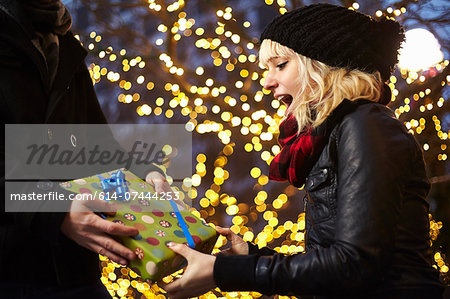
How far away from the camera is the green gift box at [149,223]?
921 millimetres

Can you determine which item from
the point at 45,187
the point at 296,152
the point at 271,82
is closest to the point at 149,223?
the point at 45,187

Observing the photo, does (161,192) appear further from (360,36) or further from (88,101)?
(360,36)

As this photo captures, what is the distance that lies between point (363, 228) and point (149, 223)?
0.51m

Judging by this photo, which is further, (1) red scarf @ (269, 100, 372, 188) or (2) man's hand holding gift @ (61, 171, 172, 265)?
(1) red scarf @ (269, 100, 372, 188)

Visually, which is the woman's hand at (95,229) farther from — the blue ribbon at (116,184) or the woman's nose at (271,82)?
the woman's nose at (271,82)

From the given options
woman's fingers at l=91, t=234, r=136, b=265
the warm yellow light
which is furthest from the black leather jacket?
the warm yellow light

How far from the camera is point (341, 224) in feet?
3.15

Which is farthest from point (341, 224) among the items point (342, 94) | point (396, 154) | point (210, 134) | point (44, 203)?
point (210, 134)

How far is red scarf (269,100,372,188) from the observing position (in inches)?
43.2

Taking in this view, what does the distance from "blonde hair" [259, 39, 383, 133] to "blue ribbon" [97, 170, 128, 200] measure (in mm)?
529

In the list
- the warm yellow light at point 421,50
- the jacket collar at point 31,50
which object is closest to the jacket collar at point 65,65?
the jacket collar at point 31,50

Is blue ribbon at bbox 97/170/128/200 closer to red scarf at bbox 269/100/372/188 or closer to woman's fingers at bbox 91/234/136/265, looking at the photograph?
woman's fingers at bbox 91/234/136/265

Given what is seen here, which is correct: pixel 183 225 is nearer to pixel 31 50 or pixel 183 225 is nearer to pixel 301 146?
pixel 301 146

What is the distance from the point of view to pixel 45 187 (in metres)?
0.91
